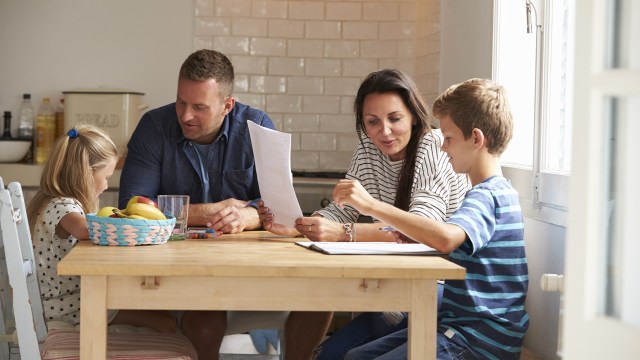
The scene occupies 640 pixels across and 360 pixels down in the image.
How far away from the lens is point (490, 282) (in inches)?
99.3

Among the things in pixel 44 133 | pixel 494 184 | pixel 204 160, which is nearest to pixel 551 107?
pixel 494 184

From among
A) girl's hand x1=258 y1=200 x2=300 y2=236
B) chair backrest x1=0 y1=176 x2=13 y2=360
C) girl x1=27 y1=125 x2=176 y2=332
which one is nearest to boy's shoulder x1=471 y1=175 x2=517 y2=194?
girl's hand x1=258 y1=200 x2=300 y2=236

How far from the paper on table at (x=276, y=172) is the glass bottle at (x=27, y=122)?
270cm

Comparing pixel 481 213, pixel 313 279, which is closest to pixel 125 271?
pixel 313 279

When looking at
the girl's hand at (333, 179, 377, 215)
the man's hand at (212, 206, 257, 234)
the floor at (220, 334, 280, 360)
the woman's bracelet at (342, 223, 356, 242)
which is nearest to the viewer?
the girl's hand at (333, 179, 377, 215)

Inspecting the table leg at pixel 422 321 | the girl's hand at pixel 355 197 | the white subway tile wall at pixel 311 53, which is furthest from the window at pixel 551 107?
the white subway tile wall at pixel 311 53

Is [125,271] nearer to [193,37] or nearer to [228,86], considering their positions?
[228,86]

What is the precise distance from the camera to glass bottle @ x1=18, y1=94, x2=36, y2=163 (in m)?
5.32

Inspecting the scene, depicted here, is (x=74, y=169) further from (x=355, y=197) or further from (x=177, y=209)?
(x=355, y=197)

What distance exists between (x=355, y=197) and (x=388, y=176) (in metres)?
0.70

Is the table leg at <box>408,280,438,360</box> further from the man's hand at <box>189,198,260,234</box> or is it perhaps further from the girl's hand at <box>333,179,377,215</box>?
the man's hand at <box>189,198,260,234</box>

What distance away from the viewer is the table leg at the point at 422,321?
2.32 metres

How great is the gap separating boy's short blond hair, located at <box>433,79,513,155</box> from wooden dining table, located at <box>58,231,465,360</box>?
474 millimetres

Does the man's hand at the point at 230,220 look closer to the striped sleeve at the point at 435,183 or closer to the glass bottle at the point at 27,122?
the striped sleeve at the point at 435,183
